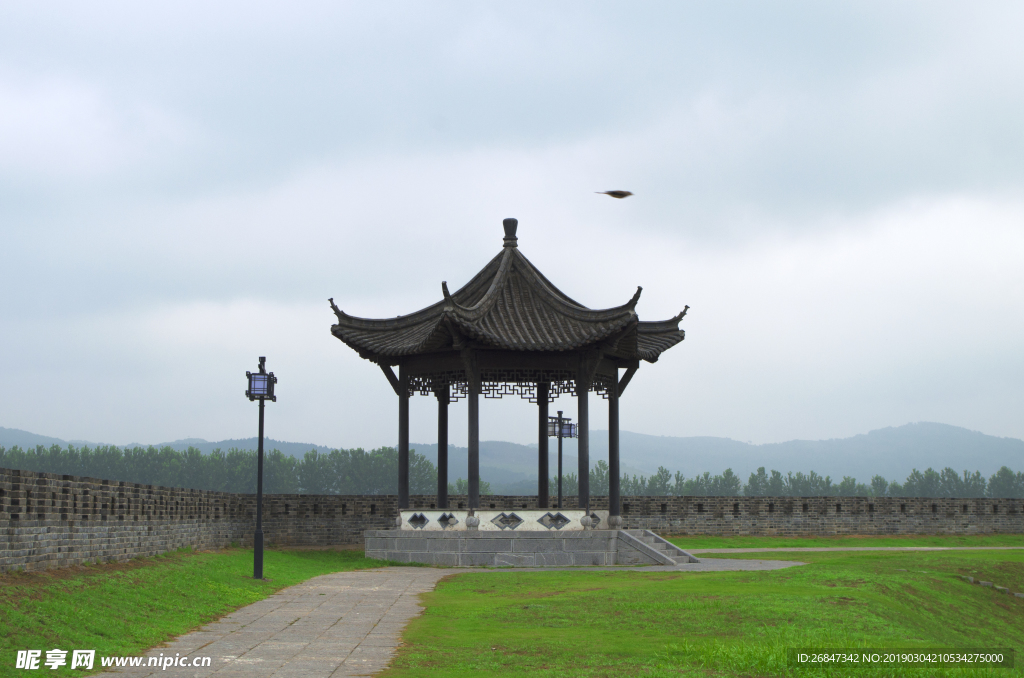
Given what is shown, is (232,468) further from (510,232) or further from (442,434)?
(510,232)

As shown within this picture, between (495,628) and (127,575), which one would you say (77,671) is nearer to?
(495,628)

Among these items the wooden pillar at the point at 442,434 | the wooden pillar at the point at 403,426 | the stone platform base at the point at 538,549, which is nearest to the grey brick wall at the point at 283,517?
the wooden pillar at the point at 442,434

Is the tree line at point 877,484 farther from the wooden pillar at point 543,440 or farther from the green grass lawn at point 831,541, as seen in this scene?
the wooden pillar at point 543,440

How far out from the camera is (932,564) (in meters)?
20.6

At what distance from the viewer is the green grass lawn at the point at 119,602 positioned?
9.84 m

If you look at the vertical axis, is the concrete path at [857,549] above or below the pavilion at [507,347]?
below

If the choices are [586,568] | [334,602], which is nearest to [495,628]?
[334,602]

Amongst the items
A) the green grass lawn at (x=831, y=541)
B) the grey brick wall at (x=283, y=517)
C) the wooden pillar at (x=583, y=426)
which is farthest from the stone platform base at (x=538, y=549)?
the green grass lawn at (x=831, y=541)

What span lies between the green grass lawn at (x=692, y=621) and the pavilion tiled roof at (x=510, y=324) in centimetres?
616

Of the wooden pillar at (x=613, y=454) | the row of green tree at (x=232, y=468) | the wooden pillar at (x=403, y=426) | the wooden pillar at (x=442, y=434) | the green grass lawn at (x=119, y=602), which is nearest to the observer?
the green grass lawn at (x=119, y=602)

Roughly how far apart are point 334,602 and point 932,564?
13354 mm

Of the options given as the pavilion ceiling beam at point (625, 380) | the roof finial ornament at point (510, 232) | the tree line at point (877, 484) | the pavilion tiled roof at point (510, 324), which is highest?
A: the roof finial ornament at point (510, 232)

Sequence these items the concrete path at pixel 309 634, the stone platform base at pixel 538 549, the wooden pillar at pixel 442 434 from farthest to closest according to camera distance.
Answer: the wooden pillar at pixel 442 434 → the stone platform base at pixel 538 549 → the concrete path at pixel 309 634

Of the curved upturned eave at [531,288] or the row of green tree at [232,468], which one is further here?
the row of green tree at [232,468]
